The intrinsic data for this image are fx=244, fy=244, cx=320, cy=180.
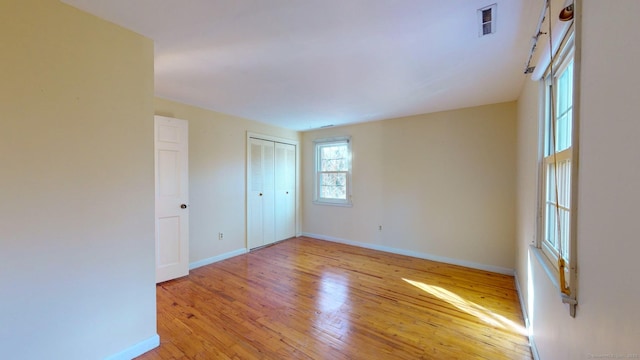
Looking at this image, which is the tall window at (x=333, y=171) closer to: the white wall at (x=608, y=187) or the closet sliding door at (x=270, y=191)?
the closet sliding door at (x=270, y=191)

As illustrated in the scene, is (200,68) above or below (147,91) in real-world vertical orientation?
above

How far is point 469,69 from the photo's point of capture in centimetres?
234

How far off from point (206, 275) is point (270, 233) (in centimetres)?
163

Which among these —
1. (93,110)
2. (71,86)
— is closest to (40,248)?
(93,110)

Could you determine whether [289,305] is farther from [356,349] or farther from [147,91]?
[147,91]

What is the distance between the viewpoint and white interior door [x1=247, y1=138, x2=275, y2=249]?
4.44 meters

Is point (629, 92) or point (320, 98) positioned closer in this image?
point (629, 92)

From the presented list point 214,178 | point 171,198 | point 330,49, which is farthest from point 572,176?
point 214,178

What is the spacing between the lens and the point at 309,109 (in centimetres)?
372

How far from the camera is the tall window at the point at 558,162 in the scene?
4.31 ft

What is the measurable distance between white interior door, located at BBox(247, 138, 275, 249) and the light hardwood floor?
2.79 feet

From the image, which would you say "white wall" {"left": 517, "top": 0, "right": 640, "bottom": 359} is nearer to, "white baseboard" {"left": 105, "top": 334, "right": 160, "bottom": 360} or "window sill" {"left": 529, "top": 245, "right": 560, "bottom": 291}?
"window sill" {"left": 529, "top": 245, "right": 560, "bottom": 291}

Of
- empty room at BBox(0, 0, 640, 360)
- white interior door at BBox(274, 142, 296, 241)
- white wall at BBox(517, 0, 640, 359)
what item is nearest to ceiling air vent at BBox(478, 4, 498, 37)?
empty room at BBox(0, 0, 640, 360)

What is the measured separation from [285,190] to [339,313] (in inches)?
123
